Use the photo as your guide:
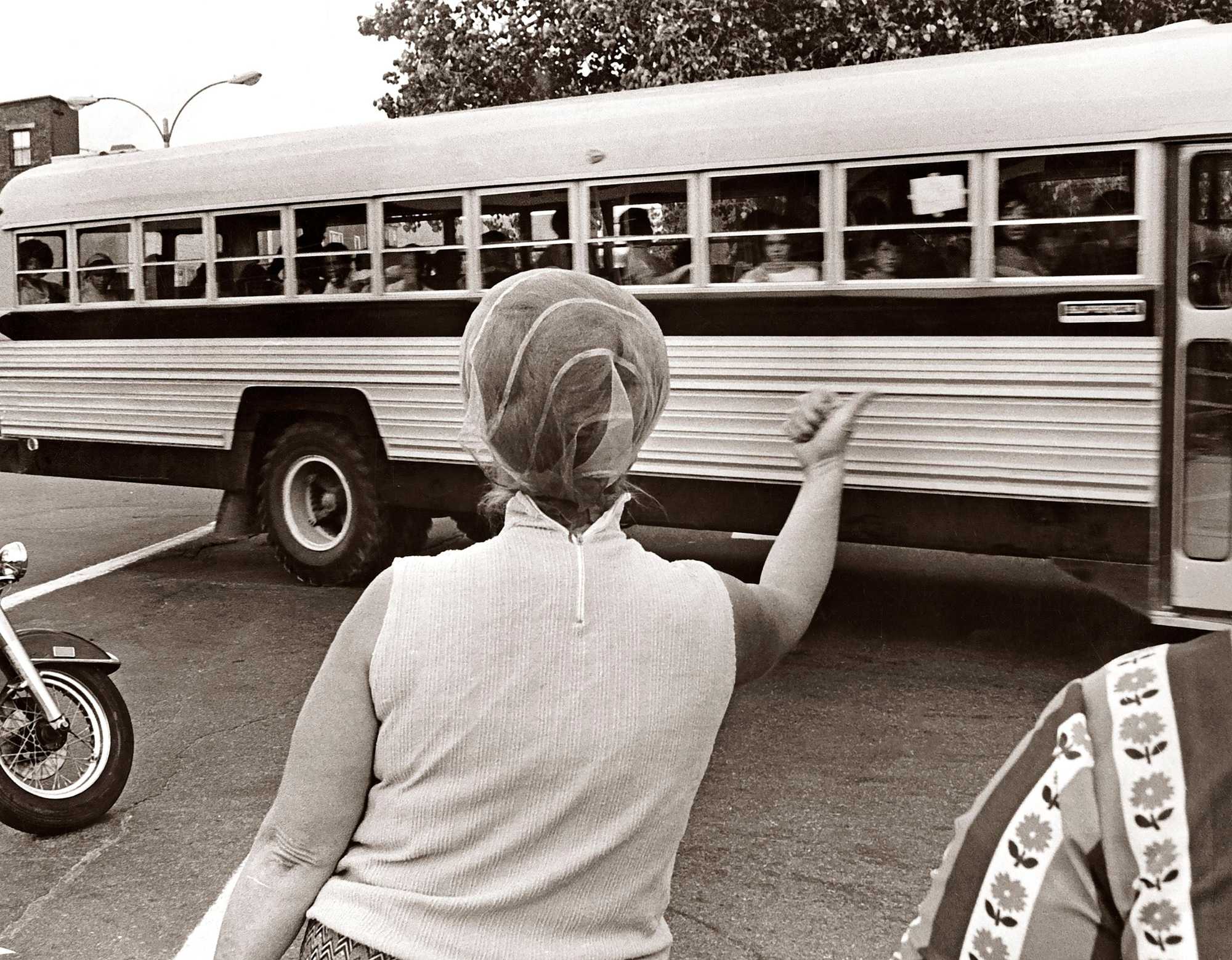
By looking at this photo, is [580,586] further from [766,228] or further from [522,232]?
[522,232]

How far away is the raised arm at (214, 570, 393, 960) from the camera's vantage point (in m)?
1.59

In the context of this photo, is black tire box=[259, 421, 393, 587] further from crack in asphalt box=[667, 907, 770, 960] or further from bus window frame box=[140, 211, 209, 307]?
crack in asphalt box=[667, 907, 770, 960]

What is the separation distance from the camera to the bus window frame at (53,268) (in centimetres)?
974

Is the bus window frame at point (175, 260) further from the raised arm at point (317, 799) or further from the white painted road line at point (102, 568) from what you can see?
the raised arm at point (317, 799)

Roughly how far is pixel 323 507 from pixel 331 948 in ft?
24.8

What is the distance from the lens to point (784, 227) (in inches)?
273

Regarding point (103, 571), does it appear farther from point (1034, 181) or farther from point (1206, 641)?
point (1206, 641)

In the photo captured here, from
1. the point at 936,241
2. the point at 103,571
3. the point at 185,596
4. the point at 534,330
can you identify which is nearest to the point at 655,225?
the point at 936,241

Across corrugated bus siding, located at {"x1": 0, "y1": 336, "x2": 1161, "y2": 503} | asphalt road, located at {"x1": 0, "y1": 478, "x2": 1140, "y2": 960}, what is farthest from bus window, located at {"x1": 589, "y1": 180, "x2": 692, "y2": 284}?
asphalt road, located at {"x1": 0, "y1": 478, "x2": 1140, "y2": 960}

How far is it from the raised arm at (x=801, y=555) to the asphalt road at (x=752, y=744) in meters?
2.24

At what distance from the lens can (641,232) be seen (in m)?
7.38

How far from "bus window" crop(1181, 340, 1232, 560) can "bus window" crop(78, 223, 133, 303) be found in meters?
6.65

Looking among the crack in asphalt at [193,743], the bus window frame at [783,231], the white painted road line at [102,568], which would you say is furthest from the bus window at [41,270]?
the bus window frame at [783,231]

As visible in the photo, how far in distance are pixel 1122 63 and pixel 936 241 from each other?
42.3 inches
